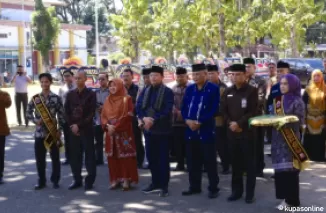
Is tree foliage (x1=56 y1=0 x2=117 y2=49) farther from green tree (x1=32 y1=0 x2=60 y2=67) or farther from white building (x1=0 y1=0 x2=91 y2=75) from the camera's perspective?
green tree (x1=32 y1=0 x2=60 y2=67)

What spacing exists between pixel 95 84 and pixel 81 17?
55.1m

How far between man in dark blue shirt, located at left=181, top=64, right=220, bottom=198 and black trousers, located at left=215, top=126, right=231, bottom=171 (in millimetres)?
1462

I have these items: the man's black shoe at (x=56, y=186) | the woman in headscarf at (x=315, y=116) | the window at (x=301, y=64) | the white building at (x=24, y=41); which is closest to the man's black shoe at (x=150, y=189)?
the man's black shoe at (x=56, y=186)

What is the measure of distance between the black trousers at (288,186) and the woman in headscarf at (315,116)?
10.1 feet

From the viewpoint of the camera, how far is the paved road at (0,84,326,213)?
266 inches

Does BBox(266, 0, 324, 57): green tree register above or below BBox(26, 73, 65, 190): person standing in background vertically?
above

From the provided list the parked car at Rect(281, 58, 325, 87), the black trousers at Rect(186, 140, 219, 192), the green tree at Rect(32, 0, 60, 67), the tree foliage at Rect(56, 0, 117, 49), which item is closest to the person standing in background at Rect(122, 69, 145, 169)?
the black trousers at Rect(186, 140, 219, 192)

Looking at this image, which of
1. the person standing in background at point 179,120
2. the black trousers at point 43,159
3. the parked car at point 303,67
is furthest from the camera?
the parked car at point 303,67

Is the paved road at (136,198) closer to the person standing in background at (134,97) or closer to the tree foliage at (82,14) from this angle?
the person standing in background at (134,97)

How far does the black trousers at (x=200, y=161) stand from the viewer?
283 inches

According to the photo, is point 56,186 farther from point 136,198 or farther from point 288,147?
point 288,147

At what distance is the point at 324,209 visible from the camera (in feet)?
21.4

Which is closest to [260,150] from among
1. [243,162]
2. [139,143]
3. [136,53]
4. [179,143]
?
[243,162]

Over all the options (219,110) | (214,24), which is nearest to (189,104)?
(219,110)
